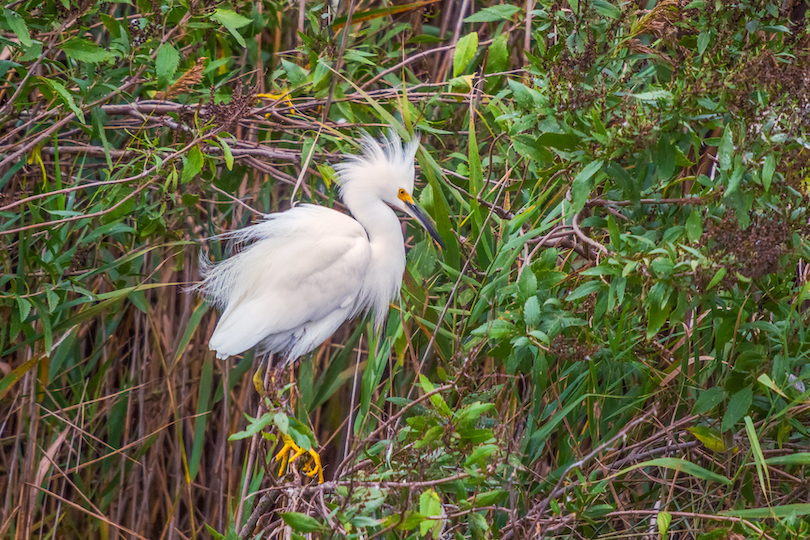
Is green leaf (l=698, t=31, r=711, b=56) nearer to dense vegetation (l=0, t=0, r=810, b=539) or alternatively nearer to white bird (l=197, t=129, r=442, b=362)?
dense vegetation (l=0, t=0, r=810, b=539)

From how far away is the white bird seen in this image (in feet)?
5.76

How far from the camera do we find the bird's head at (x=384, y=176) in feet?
5.90

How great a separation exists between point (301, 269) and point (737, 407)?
1.05 meters

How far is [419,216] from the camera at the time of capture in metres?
1.76

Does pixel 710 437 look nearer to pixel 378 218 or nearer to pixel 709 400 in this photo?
pixel 709 400

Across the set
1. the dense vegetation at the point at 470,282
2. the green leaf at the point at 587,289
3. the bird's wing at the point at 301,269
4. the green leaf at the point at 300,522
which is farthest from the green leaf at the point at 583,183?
the bird's wing at the point at 301,269

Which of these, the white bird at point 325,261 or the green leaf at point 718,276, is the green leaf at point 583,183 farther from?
the white bird at point 325,261

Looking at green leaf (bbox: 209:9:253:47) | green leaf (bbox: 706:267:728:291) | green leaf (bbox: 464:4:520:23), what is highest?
green leaf (bbox: 464:4:520:23)

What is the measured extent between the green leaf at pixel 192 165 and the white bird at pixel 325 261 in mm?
257

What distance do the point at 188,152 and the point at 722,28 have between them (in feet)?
3.61

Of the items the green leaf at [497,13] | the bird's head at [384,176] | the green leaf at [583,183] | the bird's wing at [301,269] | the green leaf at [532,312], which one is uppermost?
the green leaf at [497,13]

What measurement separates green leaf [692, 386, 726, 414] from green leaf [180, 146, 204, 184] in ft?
3.68

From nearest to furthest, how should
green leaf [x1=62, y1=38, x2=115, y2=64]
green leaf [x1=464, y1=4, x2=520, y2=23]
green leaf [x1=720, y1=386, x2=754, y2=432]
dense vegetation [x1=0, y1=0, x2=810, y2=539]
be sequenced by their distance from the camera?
dense vegetation [x1=0, y1=0, x2=810, y2=539], green leaf [x1=720, y1=386, x2=754, y2=432], green leaf [x1=62, y1=38, x2=115, y2=64], green leaf [x1=464, y1=4, x2=520, y2=23]

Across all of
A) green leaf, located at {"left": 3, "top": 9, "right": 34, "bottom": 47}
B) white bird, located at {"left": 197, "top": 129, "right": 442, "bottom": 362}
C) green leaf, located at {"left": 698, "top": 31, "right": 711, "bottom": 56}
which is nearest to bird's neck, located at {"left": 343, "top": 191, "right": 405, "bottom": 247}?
white bird, located at {"left": 197, "top": 129, "right": 442, "bottom": 362}
